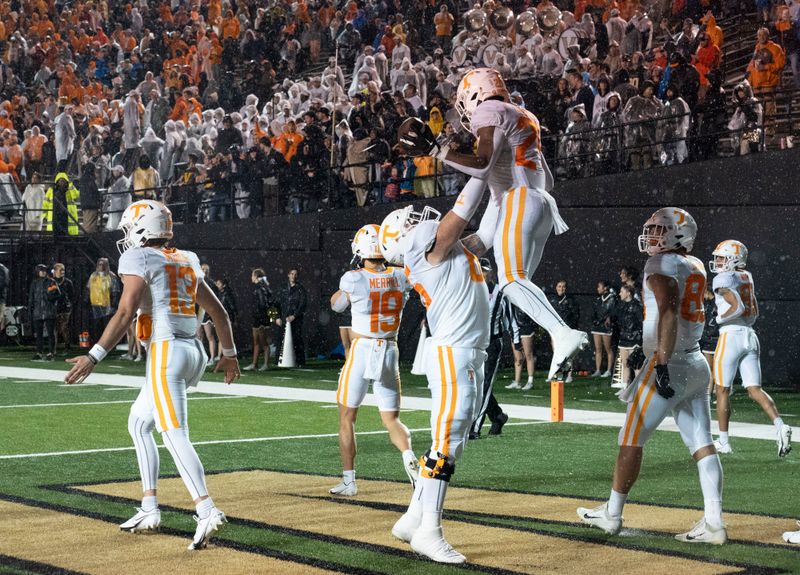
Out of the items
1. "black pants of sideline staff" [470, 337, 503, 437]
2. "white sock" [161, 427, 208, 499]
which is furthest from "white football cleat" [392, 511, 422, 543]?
"black pants of sideline staff" [470, 337, 503, 437]

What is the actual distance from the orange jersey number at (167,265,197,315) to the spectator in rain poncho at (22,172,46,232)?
20.9 m

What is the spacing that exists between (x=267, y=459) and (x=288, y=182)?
1330 cm

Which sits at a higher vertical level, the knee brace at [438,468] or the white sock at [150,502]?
the knee brace at [438,468]

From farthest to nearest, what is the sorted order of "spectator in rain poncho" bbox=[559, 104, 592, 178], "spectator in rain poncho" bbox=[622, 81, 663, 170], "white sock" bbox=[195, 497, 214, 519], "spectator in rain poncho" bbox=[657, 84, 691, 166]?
"spectator in rain poncho" bbox=[559, 104, 592, 178]
"spectator in rain poncho" bbox=[622, 81, 663, 170]
"spectator in rain poncho" bbox=[657, 84, 691, 166]
"white sock" bbox=[195, 497, 214, 519]

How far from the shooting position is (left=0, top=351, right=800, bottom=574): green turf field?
687 centimetres

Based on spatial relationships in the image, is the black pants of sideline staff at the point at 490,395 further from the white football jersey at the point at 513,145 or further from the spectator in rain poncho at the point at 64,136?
the spectator in rain poncho at the point at 64,136

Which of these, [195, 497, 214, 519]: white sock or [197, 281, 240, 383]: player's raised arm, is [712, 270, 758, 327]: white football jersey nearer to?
[197, 281, 240, 383]: player's raised arm

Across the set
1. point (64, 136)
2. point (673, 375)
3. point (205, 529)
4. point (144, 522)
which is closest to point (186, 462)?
point (205, 529)

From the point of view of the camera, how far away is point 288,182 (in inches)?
947

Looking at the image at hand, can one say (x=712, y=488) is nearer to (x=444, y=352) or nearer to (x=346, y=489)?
(x=444, y=352)

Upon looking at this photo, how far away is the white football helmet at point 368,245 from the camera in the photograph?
9.61m

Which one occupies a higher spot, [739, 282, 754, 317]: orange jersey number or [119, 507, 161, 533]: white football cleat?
[739, 282, 754, 317]: orange jersey number

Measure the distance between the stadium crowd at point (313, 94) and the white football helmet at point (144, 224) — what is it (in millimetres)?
8418

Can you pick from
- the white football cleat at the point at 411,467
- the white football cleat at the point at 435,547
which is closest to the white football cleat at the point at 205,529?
the white football cleat at the point at 435,547
